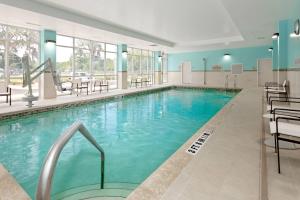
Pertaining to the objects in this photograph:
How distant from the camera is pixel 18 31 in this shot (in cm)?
855

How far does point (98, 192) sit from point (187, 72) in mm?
16474

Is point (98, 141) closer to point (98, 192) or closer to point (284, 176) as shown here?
point (98, 192)

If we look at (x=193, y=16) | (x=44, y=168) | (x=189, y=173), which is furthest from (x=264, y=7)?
(x=44, y=168)

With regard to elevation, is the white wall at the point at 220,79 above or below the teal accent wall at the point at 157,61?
below

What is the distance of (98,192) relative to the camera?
8.26 feet

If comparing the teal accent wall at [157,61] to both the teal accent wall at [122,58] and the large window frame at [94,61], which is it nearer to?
the teal accent wall at [122,58]

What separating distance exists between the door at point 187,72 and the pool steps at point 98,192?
15881 mm

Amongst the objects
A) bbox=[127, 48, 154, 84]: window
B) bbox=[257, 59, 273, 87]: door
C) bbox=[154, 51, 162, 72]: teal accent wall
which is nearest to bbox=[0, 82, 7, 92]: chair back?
bbox=[127, 48, 154, 84]: window

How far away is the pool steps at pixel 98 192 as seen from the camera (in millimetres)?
2409

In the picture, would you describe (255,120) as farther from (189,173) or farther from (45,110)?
(45,110)

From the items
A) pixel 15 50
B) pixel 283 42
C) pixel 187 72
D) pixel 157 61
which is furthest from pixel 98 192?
pixel 187 72

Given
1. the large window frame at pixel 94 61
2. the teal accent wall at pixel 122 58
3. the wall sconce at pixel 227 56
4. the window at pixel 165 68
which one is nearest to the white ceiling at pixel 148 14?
the large window frame at pixel 94 61

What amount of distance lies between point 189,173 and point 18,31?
9089 millimetres

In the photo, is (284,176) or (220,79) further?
(220,79)
